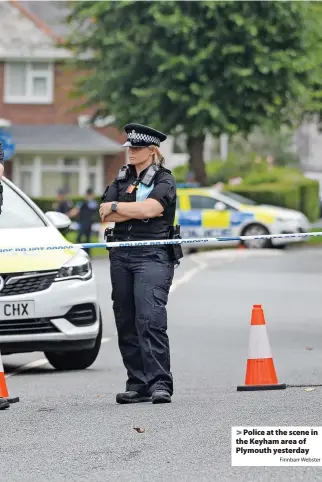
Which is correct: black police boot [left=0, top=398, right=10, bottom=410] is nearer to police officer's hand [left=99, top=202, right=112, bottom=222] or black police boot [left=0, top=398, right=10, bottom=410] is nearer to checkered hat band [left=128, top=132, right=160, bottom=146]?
police officer's hand [left=99, top=202, right=112, bottom=222]

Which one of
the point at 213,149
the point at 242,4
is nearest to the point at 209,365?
the point at 242,4

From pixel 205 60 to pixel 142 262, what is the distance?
34.3 m

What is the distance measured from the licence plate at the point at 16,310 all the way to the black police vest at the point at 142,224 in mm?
1906

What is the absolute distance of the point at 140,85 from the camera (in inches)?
1779

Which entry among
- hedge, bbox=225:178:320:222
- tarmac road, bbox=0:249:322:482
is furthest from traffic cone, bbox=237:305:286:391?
hedge, bbox=225:178:320:222

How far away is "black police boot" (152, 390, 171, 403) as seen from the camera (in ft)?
30.8

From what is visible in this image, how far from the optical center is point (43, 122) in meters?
58.7

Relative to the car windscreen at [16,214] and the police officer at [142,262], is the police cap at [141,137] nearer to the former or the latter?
the police officer at [142,262]

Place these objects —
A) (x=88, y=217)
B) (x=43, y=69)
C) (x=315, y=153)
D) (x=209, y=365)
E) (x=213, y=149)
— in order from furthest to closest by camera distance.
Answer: (x=315, y=153), (x=213, y=149), (x=43, y=69), (x=88, y=217), (x=209, y=365)

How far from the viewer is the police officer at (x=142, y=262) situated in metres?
9.56

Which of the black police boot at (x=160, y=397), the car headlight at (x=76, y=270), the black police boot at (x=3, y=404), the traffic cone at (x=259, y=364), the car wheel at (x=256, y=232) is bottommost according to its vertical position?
the car wheel at (x=256, y=232)

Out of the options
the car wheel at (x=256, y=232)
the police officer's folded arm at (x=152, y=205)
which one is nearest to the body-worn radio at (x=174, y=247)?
the police officer's folded arm at (x=152, y=205)

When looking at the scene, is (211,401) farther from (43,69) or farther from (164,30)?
(43,69)

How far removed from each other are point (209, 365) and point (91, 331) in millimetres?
1262
